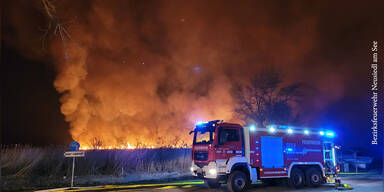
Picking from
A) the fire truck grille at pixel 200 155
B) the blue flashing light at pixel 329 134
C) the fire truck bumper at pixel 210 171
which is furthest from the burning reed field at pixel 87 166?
the blue flashing light at pixel 329 134

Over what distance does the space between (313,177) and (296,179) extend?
104 cm

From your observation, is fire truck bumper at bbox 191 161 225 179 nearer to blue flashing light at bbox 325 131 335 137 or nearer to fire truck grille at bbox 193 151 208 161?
fire truck grille at bbox 193 151 208 161

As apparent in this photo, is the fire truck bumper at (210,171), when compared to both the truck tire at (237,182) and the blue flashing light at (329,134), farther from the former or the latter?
the blue flashing light at (329,134)

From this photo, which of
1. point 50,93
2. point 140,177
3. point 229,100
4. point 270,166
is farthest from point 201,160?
point 50,93

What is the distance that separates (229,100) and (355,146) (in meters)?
16.2

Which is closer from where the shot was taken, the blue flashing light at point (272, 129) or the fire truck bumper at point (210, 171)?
the fire truck bumper at point (210, 171)

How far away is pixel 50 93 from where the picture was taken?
41406 mm

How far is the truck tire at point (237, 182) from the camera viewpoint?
1157 cm

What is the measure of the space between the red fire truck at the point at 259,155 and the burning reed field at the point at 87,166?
21.6ft

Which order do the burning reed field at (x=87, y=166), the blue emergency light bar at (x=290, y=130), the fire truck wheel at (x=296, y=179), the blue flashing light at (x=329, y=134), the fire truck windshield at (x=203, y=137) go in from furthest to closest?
the burning reed field at (x=87, y=166), the blue flashing light at (x=329, y=134), the fire truck wheel at (x=296, y=179), the blue emergency light bar at (x=290, y=130), the fire truck windshield at (x=203, y=137)

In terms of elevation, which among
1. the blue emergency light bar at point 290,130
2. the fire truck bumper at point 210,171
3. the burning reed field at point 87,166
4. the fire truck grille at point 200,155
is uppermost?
the blue emergency light bar at point 290,130

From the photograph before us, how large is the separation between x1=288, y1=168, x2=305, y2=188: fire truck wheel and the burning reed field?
302 inches

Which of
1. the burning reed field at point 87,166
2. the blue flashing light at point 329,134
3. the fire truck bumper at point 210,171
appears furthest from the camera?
the burning reed field at point 87,166

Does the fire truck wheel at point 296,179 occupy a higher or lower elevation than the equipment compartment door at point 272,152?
lower
